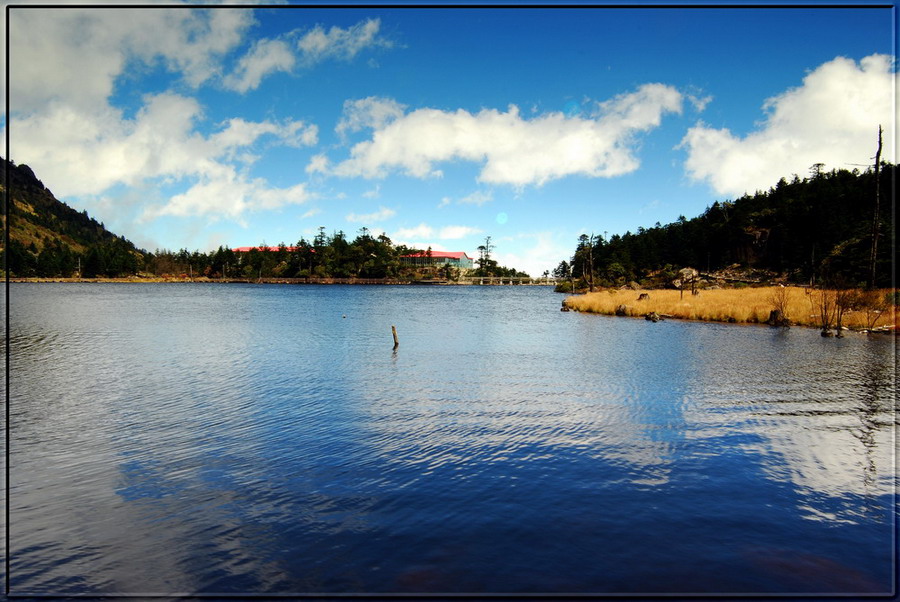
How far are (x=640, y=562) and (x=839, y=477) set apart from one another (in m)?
7.76

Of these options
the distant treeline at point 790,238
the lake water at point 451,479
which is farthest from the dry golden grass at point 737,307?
the lake water at point 451,479

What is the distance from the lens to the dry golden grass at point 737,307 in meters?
46.3

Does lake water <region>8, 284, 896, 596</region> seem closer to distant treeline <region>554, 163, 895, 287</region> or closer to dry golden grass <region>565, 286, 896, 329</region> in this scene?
dry golden grass <region>565, 286, 896, 329</region>

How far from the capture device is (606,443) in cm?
1580

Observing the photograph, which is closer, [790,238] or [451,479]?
[451,479]

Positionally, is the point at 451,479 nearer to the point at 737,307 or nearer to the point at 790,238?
the point at 737,307

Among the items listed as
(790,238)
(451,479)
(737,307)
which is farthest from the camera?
(790,238)

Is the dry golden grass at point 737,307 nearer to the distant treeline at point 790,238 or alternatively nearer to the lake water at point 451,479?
the distant treeline at point 790,238

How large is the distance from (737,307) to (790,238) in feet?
175

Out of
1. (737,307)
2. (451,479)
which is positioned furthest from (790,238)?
(451,479)

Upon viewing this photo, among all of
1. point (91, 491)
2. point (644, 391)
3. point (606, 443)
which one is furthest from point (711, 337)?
point (91, 491)

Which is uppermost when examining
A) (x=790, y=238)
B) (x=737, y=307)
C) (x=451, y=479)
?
(x=790, y=238)

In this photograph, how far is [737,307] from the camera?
187 feet

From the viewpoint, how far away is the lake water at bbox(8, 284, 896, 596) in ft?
29.0
